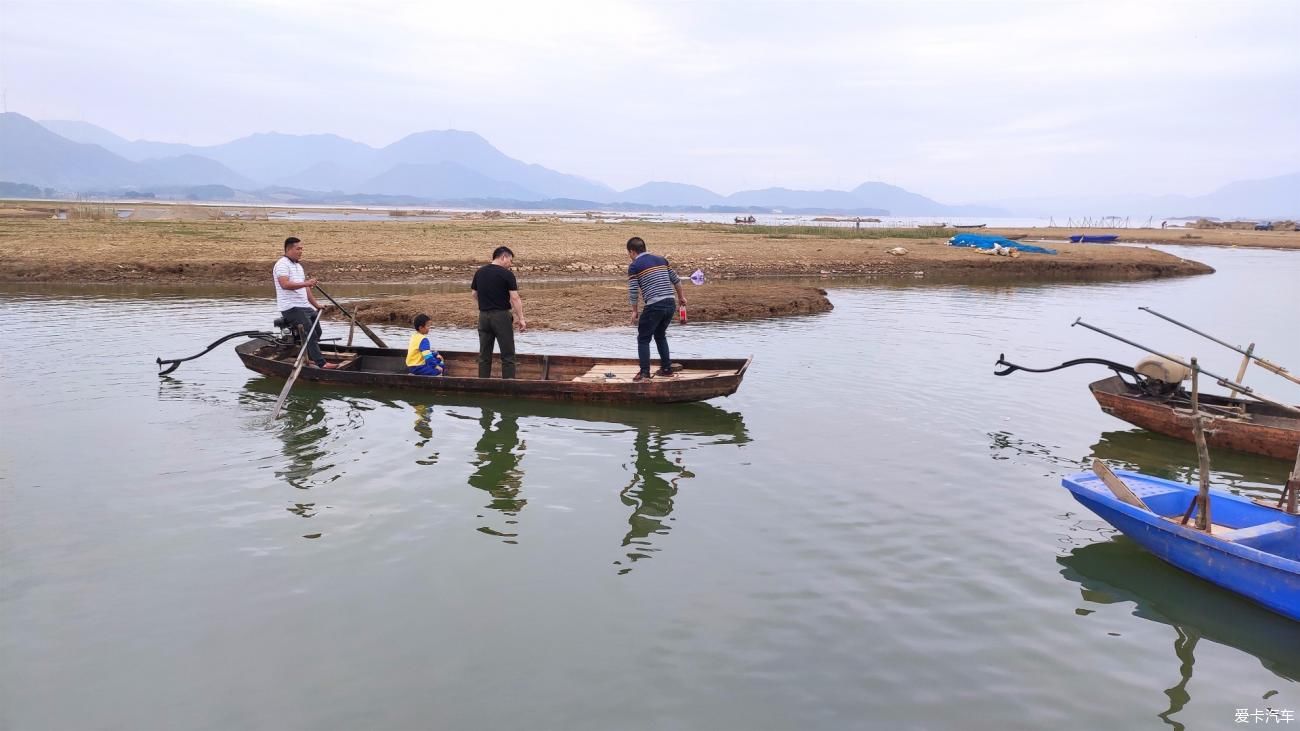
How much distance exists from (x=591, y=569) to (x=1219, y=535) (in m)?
5.94

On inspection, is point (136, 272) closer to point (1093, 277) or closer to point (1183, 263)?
point (1093, 277)

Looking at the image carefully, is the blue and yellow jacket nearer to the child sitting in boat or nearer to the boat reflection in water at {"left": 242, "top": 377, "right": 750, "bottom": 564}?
the child sitting in boat

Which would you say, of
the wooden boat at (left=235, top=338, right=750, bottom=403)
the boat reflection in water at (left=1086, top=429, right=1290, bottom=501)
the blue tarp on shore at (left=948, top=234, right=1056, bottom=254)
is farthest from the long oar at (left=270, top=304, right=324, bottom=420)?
the blue tarp on shore at (left=948, top=234, right=1056, bottom=254)

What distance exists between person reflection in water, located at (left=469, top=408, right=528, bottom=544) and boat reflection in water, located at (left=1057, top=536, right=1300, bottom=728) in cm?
568

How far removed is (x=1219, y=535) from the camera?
742 cm

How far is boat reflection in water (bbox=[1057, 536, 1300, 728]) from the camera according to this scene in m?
6.23

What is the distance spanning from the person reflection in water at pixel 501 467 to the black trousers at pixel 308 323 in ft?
12.2

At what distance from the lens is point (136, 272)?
2905 cm

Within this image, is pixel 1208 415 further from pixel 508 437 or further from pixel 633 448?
pixel 508 437

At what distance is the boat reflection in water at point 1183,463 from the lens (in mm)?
10266

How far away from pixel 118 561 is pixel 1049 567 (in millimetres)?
8820

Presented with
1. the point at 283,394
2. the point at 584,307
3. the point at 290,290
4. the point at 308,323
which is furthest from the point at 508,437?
the point at 584,307

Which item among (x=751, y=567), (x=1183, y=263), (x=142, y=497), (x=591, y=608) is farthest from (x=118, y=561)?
(x=1183, y=263)

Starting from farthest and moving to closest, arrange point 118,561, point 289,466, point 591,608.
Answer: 1. point 289,466
2. point 118,561
3. point 591,608
